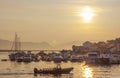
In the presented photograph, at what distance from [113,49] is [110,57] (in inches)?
2691

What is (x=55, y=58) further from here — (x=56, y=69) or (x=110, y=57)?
(x=56, y=69)

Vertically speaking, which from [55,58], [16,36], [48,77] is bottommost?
[48,77]

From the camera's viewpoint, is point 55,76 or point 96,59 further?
point 96,59

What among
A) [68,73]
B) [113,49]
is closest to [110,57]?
[68,73]

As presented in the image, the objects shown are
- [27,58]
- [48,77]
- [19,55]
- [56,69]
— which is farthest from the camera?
[19,55]

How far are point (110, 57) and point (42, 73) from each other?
51525mm

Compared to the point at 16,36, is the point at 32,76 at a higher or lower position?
lower

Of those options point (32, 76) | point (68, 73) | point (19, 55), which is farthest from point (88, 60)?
point (32, 76)

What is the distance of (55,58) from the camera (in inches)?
5487

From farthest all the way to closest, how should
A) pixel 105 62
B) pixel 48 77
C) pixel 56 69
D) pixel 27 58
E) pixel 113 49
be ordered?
pixel 113 49 < pixel 27 58 < pixel 105 62 < pixel 56 69 < pixel 48 77

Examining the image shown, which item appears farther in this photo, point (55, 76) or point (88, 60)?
point (88, 60)

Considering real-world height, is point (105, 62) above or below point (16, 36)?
below

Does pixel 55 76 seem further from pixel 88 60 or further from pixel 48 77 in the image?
pixel 88 60

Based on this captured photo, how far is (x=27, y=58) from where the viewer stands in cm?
13675
